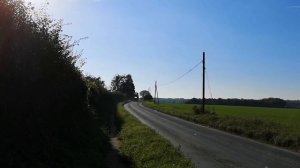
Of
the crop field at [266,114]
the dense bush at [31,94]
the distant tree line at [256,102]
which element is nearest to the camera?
the dense bush at [31,94]

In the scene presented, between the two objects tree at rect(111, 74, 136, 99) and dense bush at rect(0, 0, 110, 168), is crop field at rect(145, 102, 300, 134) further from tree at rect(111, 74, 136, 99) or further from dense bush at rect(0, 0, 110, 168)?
tree at rect(111, 74, 136, 99)

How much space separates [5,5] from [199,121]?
40224 millimetres

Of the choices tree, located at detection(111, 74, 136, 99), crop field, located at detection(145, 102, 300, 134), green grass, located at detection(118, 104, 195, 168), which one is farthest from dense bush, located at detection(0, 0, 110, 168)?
tree, located at detection(111, 74, 136, 99)

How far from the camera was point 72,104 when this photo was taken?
44.4 feet

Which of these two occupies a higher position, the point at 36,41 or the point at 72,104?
the point at 36,41

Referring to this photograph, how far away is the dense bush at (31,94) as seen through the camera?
22.8 ft

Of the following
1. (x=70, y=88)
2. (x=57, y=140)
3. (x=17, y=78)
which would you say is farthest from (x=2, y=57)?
(x=70, y=88)

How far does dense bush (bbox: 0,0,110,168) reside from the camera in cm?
696

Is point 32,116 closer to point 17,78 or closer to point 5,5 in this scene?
point 17,78

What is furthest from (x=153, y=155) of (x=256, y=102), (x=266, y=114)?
(x=256, y=102)

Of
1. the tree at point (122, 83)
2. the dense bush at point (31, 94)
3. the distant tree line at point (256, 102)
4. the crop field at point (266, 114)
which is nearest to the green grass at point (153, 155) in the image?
the dense bush at point (31, 94)

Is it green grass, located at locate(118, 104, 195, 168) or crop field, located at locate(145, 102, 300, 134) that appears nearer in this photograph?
green grass, located at locate(118, 104, 195, 168)

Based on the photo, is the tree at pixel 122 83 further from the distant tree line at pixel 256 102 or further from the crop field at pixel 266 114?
the crop field at pixel 266 114

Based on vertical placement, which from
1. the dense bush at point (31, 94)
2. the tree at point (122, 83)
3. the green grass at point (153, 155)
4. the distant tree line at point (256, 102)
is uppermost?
the tree at point (122, 83)
